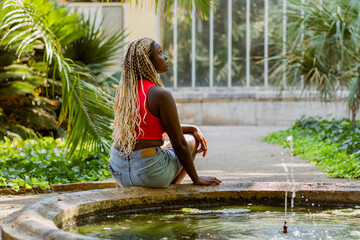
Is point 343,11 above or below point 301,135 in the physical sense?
above

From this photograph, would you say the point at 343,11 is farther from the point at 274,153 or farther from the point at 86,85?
the point at 86,85

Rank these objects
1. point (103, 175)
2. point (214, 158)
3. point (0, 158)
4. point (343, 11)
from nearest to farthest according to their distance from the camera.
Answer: point (103, 175) < point (0, 158) < point (214, 158) < point (343, 11)

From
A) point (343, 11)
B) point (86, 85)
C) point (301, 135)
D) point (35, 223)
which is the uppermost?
point (343, 11)

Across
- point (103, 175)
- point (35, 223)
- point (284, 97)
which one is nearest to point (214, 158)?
point (103, 175)

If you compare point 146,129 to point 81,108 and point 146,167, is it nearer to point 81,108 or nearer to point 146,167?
point 146,167

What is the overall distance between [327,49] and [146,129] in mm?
7946

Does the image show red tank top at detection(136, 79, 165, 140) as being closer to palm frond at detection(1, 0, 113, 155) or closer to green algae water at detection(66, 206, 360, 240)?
green algae water at detection(66, 206, 360, 240)

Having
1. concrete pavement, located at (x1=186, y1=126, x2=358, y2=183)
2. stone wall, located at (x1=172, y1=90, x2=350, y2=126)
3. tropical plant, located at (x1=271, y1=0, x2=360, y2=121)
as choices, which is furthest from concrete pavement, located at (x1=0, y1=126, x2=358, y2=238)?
stone wall, located at (x1=172, y1=90, x2=350, y2=126)

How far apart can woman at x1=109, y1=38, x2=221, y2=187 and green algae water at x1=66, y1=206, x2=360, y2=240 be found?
28 centimetres

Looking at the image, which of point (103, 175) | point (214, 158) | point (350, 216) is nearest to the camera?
point (350, 216)

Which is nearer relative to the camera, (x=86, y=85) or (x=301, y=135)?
(x=86, y=85)

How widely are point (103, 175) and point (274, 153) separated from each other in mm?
3753

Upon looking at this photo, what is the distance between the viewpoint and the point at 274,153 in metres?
9.46

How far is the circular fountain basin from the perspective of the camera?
3652 millimetres
